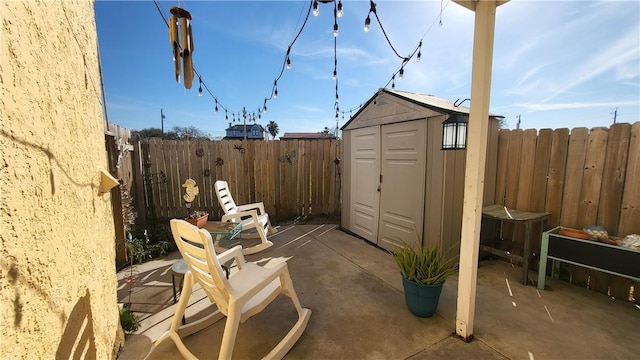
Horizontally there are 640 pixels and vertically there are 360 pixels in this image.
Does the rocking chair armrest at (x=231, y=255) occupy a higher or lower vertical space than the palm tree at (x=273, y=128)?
lower

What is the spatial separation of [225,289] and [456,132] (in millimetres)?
2280

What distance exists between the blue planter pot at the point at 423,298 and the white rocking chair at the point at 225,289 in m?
0.91

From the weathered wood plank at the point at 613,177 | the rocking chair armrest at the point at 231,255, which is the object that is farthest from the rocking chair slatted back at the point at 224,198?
the weathered wood plank at the point at 613,177

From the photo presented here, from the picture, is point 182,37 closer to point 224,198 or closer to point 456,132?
point 456,132

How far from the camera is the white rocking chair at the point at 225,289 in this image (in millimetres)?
→ 1471

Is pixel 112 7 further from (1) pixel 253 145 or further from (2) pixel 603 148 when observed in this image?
(2) pixel 603 148

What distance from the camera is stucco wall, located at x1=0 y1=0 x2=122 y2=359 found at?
2.44 ft

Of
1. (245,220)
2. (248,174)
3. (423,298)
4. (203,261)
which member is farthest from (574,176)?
(248,174)

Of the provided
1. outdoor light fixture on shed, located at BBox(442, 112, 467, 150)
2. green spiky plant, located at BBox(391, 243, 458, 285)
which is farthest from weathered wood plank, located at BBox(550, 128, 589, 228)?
green spiky plant, located at BBox(391, 243, 458, 285)

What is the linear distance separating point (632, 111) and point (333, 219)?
173 inches

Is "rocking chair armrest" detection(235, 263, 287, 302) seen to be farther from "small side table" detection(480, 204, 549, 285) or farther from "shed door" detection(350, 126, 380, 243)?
"small side table" detection(480, 204, 549, 285)

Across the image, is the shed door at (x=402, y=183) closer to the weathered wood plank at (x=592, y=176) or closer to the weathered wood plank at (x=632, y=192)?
the weathered wood plank at (x=592, y=176)

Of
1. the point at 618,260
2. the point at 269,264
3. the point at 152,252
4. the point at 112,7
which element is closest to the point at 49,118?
the point at 269,264

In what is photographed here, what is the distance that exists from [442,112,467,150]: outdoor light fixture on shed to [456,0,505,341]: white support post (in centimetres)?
50
